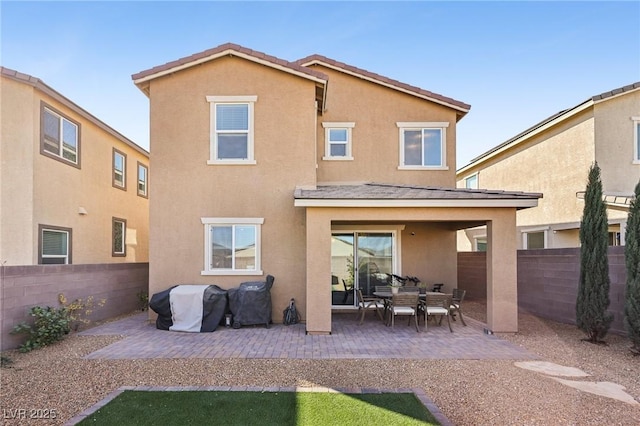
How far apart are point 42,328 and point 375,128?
1113 centimetres

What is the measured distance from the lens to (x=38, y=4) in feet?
34.9

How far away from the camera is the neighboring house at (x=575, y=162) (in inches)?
591

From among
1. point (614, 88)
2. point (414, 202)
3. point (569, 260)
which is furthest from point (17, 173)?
point (614, 88)

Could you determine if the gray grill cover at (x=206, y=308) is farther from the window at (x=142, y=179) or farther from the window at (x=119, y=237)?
the window at (x=142, y=179)

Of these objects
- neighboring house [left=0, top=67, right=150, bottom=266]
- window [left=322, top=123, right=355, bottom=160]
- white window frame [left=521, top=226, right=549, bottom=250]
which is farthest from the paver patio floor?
white window frame [left=521, top=226, right=549, bottom=250]

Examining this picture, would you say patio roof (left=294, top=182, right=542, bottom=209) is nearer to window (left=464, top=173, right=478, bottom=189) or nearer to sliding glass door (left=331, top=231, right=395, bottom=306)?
sliding glass door (left=331, top=231, right=395, bottom=306)

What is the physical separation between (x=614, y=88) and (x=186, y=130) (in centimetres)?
1609

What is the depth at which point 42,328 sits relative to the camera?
840 centimetres

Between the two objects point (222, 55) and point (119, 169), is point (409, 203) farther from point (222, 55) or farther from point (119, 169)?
point (119, 169)

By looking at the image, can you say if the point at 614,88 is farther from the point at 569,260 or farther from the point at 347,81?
the point at 347,81

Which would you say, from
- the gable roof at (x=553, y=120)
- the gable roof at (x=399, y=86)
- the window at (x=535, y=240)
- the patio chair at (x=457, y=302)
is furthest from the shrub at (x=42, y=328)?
the gable roof at (x=553, y=120)

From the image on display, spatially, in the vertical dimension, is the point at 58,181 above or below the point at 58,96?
below

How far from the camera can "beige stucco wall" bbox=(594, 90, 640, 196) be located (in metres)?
15.0

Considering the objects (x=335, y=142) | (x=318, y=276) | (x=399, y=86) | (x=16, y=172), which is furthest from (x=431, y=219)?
(x=16, y=172)
